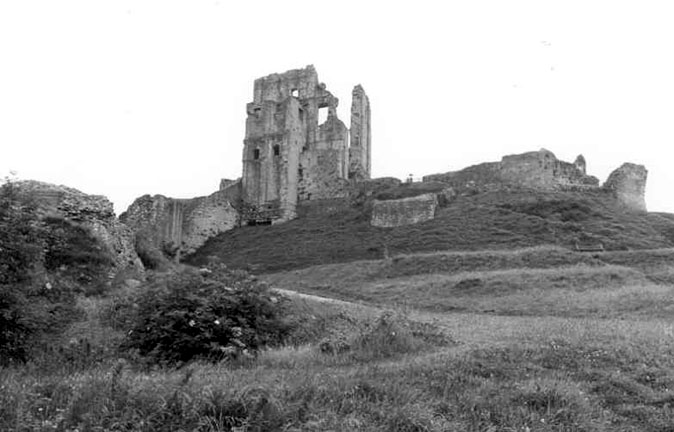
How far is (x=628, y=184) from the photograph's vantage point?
37.7 m

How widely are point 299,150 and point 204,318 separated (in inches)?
1463

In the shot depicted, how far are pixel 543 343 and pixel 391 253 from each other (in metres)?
21.3

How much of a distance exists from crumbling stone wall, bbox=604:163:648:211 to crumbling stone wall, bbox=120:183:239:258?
23.3 meters

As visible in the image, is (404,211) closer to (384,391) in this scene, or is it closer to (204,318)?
(204,318)

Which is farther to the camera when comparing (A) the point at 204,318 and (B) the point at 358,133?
(B) the point at 358,133

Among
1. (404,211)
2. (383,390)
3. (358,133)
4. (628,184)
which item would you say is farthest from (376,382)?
(358,133)

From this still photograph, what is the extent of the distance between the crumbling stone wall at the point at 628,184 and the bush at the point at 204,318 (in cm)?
3197

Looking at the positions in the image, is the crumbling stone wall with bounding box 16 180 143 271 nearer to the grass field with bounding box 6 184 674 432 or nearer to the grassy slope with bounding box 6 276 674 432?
the grass field with bounding box 6 184 674 432

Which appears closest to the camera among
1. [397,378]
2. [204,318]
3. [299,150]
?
[397,378]

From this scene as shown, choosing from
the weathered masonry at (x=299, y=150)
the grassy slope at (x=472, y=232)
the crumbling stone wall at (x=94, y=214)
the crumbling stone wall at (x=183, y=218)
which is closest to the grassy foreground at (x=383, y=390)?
the crumbling stone wall at (x=94, y=214)

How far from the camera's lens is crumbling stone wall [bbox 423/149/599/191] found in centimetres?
3838

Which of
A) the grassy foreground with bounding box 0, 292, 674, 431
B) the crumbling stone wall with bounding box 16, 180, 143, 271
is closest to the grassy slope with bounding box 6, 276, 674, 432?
the grassy foreground with bounding box 0, 292, 674, 431

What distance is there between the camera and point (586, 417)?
7027 mm

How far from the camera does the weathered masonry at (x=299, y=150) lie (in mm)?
43875
